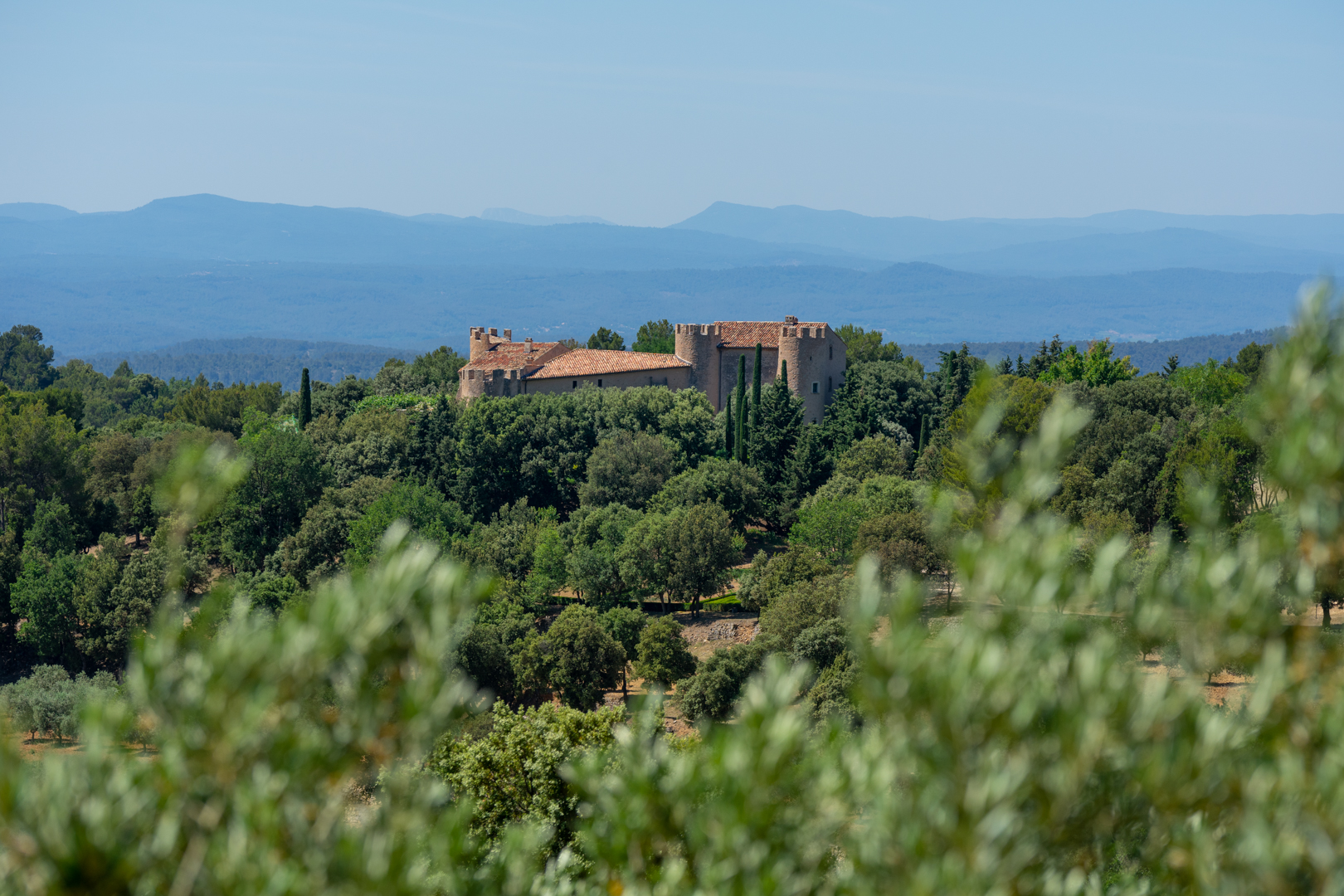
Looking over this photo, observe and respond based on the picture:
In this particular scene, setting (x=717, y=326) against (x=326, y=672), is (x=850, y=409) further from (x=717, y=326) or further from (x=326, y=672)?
(x=326, y=672)

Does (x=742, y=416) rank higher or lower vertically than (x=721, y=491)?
higher

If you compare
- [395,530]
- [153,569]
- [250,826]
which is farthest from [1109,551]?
[153,569]

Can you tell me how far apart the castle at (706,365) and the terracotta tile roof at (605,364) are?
0.15ft

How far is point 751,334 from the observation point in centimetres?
6575

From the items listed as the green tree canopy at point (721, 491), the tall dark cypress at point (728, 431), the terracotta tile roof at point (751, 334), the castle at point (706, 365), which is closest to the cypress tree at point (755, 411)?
the tall dark cypress at point (728, 431)

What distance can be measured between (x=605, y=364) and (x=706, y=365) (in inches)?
219

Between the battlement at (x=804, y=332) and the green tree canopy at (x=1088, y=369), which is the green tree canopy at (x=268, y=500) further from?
the green tree canopy at (x=1088, y=369)

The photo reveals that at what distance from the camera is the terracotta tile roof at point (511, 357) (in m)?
65.4

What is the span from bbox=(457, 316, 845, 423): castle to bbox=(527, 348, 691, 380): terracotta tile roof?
45mm

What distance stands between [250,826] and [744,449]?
51.7 meters

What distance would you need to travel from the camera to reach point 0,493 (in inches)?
2186

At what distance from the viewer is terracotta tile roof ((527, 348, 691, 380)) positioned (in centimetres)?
6469

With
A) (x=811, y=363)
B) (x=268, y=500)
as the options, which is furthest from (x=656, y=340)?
(x=268, y=500)

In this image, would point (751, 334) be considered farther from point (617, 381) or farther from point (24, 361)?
point (24, 361)
